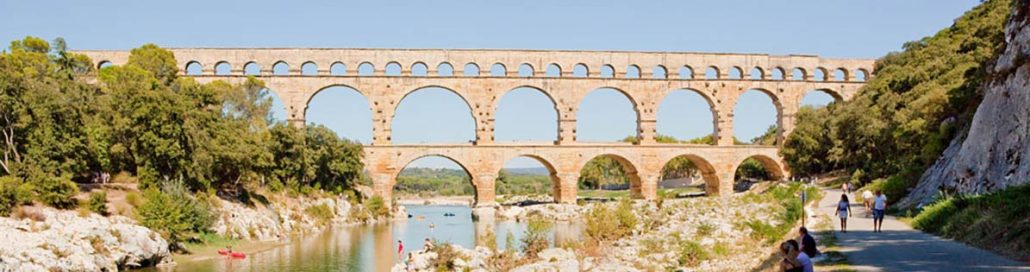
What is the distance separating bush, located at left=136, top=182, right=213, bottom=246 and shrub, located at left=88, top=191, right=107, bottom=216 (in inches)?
33.6

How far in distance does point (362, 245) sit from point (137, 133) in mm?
7758

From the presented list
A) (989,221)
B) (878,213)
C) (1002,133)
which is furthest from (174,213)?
(1002,133)

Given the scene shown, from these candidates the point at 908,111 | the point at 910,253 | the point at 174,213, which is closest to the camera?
the point at 910,253

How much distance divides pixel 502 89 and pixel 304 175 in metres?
10.3

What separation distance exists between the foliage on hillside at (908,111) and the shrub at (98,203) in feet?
70.2

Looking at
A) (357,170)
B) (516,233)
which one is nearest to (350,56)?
(357,170)

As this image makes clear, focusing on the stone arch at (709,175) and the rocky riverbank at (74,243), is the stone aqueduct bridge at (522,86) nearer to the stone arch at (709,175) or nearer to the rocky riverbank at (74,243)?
the stone arch at (709,175)

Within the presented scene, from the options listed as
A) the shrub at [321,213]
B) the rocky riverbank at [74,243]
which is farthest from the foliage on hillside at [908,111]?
the shrub at [321,213]

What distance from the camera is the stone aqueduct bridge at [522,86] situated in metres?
41.5

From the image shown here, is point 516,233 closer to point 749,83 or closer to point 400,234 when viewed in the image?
point 400,234

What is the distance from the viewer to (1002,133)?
16.9 meters

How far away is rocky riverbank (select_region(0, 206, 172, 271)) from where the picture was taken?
18953 mm

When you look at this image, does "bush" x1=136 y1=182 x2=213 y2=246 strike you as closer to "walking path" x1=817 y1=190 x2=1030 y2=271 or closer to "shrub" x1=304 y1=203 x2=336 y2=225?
"shrub" x1=304 y1=203 x2=336 y2=225

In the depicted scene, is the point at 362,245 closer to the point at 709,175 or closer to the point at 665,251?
the point at 665,251
